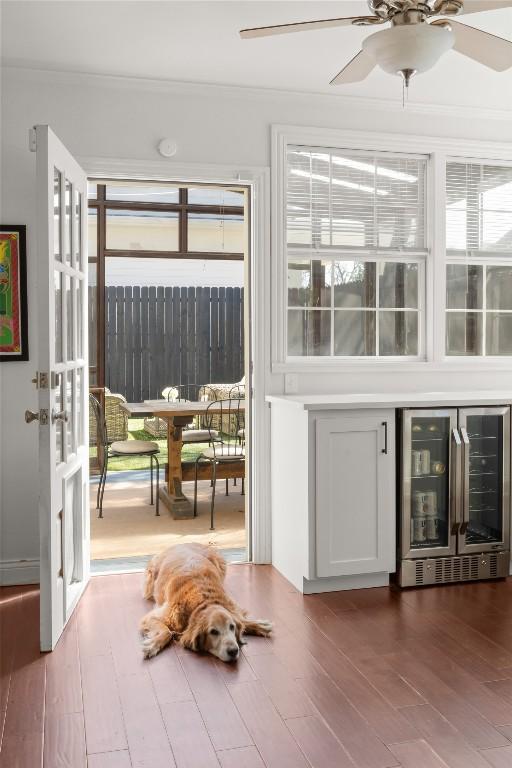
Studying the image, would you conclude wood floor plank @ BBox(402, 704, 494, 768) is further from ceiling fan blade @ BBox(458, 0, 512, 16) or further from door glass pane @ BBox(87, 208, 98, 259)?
door glass pane @ BBox(87, 208, 98, 259)

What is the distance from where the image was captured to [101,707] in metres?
2.58

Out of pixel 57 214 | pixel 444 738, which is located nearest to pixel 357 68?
pixel 57 214

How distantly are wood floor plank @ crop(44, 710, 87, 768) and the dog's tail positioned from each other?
115cm

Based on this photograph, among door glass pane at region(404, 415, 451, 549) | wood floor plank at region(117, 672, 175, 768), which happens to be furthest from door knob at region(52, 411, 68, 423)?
door glass pane at region(404, 415, 451, 549)

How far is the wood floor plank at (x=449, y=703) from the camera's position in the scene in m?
2.36

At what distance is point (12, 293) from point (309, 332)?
65.7 inches

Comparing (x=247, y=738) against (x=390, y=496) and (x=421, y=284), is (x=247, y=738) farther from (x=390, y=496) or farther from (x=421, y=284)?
(x=421, y=284)

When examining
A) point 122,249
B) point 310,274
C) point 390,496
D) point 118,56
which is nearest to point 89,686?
point 390,496

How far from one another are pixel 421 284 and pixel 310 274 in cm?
72

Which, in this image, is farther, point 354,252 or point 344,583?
point 354,252

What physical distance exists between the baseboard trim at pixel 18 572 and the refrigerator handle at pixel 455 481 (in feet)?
7.29

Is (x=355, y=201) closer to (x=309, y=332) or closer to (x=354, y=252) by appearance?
(x=354, y=252)

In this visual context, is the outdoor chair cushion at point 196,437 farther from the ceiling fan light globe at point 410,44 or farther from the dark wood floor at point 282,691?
the ceiling fan light globe at point 410,44

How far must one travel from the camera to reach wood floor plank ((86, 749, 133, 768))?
2.22 metres
